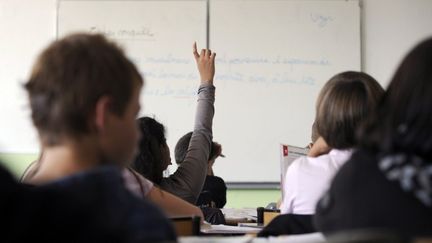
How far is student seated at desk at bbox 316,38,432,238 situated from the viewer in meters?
1.05

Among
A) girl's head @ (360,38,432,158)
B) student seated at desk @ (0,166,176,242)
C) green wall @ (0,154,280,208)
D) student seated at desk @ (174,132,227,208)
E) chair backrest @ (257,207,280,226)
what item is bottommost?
green wall @ (0,154,280,208)

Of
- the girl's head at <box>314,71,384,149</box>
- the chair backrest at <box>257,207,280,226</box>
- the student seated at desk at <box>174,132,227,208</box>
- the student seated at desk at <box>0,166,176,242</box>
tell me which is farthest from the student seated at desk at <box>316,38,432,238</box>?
the student seated at desk at <box>174,132,227,208</box>

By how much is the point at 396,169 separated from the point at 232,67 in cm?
369

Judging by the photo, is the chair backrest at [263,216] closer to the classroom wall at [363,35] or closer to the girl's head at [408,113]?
the girl's head at [408,113]

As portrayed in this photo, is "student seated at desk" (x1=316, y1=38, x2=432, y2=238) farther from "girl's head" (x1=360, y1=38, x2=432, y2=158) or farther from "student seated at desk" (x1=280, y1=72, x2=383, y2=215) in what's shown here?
"student seated at desk" (x1=280, y1=72, x2=383, y2=215)

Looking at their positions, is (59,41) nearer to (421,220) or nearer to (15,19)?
(421,220)

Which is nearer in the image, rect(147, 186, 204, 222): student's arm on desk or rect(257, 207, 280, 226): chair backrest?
rect(147, 186, 204, 222): student's arm on desk

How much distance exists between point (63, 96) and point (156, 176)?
1.48m

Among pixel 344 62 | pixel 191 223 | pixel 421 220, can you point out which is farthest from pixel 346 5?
pixel 421 220

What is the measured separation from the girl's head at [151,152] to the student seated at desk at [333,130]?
2.24ft

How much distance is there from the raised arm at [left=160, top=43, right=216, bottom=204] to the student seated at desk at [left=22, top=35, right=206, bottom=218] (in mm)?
1197

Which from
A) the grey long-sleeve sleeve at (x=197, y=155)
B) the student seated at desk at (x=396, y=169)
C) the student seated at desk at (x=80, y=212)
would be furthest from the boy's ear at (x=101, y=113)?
the grey long-sleeve sleeve at (x=197, y=155)

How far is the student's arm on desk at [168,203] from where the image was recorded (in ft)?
6.15

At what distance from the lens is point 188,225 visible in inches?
62.4
